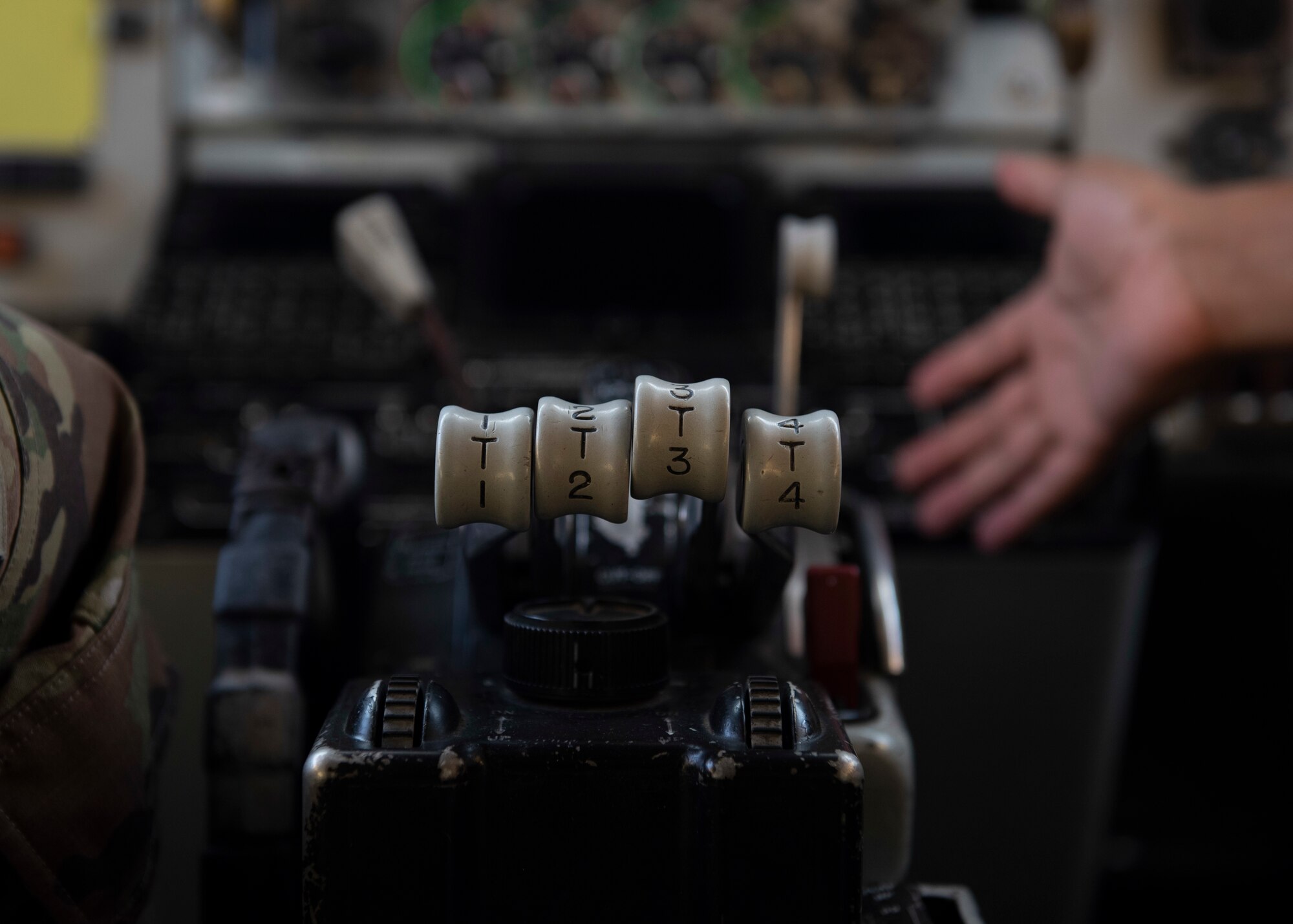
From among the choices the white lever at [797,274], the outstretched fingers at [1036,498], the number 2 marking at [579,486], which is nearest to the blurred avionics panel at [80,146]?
the white lever at [797,274]

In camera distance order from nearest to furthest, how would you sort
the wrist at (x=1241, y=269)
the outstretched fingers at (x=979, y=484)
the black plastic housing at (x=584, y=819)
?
the black plastic housing at (x=584, y=819), the wrist at (x=1241, y=269), the outstretched fingers at (x=979, y=484)

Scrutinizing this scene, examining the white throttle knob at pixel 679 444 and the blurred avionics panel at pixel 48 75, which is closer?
the white throttle knob at pixel 679 444

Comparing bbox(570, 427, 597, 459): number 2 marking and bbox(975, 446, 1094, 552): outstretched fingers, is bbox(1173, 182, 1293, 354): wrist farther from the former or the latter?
bbox(570, 427, 597, 459): number 2 marking

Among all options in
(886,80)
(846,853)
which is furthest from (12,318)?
(886,80)

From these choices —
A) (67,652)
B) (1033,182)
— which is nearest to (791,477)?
(67,652)

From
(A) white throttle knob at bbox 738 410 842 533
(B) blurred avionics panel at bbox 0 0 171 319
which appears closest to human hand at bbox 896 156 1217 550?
(A) white throttle knob at bbox 738 410 842 533

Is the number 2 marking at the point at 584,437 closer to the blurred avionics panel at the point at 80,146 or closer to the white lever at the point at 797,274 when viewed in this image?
the white lever at the point at 797,274

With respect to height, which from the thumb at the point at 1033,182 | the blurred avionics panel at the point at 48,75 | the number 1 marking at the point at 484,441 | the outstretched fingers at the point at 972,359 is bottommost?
the outstretched fingers at the point at 972,359
